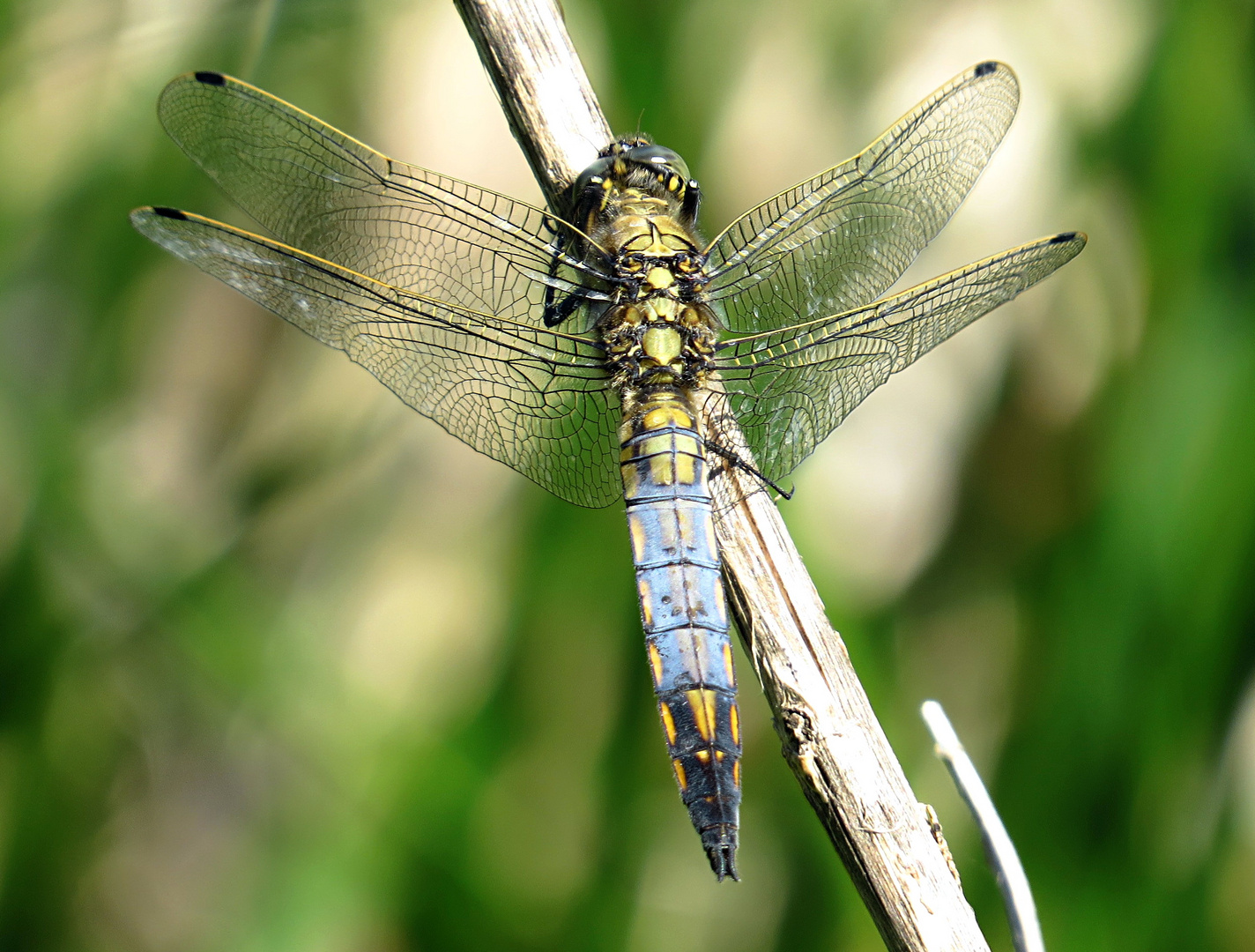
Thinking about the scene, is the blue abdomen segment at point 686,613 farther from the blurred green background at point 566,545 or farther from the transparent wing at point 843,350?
the blurred green background at point 566,545

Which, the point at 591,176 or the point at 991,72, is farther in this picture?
the point at 991,72

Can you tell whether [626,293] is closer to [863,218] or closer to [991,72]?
[863,218]

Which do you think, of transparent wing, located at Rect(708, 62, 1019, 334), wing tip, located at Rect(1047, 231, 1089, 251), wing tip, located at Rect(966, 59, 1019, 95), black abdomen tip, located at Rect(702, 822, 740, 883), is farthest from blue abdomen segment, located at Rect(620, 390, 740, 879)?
wing tip, located at Rect(966, 59, 1019, 95)

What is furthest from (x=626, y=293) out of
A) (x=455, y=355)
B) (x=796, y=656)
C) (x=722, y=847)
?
(x=722, y=847)

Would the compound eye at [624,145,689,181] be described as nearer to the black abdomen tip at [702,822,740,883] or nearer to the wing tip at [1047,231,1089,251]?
the wing tip at [1047,231,1089,251]

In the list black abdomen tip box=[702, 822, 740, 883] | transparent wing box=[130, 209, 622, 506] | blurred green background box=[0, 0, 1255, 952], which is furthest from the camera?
blurred green background box=[0, 0, 1255, 952]

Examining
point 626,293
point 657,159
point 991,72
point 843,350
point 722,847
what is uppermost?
point 991,72

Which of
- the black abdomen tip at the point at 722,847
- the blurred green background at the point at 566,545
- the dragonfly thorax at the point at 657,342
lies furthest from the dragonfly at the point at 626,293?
the blurred green background at the point at 566,545
